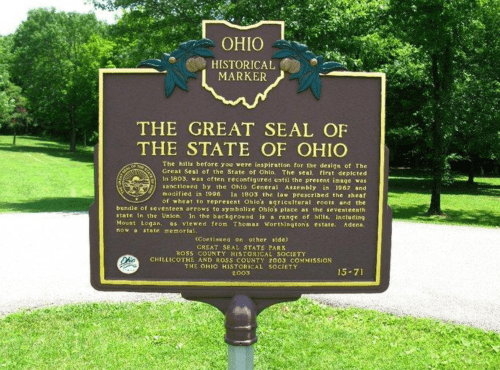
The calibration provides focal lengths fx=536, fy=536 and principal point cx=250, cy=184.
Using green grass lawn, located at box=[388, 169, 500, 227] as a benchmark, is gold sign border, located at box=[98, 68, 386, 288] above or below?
above

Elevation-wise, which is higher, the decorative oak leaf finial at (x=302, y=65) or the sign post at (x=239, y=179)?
the decorative oak leaf finial at (x=302, y=65)

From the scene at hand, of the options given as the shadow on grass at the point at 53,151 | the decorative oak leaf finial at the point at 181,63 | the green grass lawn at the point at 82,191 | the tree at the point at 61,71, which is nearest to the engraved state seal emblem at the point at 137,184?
the decorative oak leaf finial at the point at 181,63

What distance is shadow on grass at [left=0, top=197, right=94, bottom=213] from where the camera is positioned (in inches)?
629

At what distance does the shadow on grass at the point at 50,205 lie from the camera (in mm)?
15975

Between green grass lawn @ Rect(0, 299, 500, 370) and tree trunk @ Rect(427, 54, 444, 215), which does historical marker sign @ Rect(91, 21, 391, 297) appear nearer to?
green grass lawn @ Rect(0, 299, 500, 370)

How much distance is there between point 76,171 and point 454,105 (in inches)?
857

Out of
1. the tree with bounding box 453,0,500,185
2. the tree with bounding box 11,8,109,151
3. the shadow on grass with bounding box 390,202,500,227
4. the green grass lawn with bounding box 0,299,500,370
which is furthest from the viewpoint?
the tree with bounding box 11,8,109,151

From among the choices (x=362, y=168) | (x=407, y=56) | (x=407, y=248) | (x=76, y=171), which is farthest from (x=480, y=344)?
(x=76, y=171)

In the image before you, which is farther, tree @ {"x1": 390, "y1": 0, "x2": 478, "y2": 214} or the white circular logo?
tree @ {"x1": 390, "y1": 0, "x2": 478, "y2": 214}

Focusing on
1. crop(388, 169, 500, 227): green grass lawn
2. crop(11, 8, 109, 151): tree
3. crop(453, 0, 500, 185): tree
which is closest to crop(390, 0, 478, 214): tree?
crop(453, 0, 500, 185): tree

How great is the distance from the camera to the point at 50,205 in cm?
1714

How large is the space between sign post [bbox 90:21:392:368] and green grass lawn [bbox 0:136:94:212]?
12.9 meters

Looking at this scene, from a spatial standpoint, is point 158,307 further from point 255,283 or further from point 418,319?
point 255,283

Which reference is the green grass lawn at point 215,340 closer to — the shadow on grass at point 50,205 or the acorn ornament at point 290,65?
the acorn ornament at point 290,65
